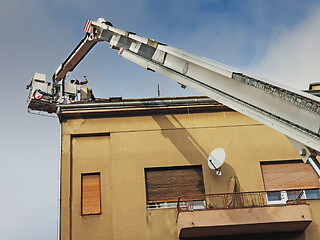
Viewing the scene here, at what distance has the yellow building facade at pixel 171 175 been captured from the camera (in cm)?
1805

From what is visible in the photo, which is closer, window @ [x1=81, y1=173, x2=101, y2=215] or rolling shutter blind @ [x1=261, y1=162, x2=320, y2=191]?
window @ [x1=81, y1=173, x2=101, y2=215]

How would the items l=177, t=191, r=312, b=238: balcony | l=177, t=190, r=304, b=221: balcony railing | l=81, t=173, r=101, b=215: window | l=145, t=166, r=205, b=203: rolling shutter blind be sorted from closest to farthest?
1. l=177, t=191, r=312, b=238: balcony
2. l=177, t=190, r=304, b=221: balcony railing
3. l=81, t=173, r=101, b=215: window
4. l=145, t=166, r=205, b=203: rolling shutter blind

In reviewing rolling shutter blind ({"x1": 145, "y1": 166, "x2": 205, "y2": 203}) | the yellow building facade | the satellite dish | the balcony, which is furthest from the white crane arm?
the balcony

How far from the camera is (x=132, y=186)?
19609mm

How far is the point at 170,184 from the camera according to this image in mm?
19969

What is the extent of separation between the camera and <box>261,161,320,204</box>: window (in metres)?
19.6

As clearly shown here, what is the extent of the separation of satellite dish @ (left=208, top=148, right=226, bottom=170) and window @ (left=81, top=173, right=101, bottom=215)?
4.64 meters

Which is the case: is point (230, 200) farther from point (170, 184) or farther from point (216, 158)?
point (170, 184)

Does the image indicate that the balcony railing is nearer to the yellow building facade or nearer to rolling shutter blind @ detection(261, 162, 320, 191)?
the yellow building facade

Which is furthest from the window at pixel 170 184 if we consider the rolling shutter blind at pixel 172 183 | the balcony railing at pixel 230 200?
the balcony railing at pixel 230 200

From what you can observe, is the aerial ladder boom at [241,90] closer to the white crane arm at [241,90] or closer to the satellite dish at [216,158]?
the white crane arm at [241,90]

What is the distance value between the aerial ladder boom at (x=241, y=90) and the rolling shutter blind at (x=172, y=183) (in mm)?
5550

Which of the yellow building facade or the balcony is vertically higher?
the yellow building facade

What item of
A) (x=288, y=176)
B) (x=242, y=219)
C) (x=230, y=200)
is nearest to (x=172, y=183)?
(x=230, y=200)
